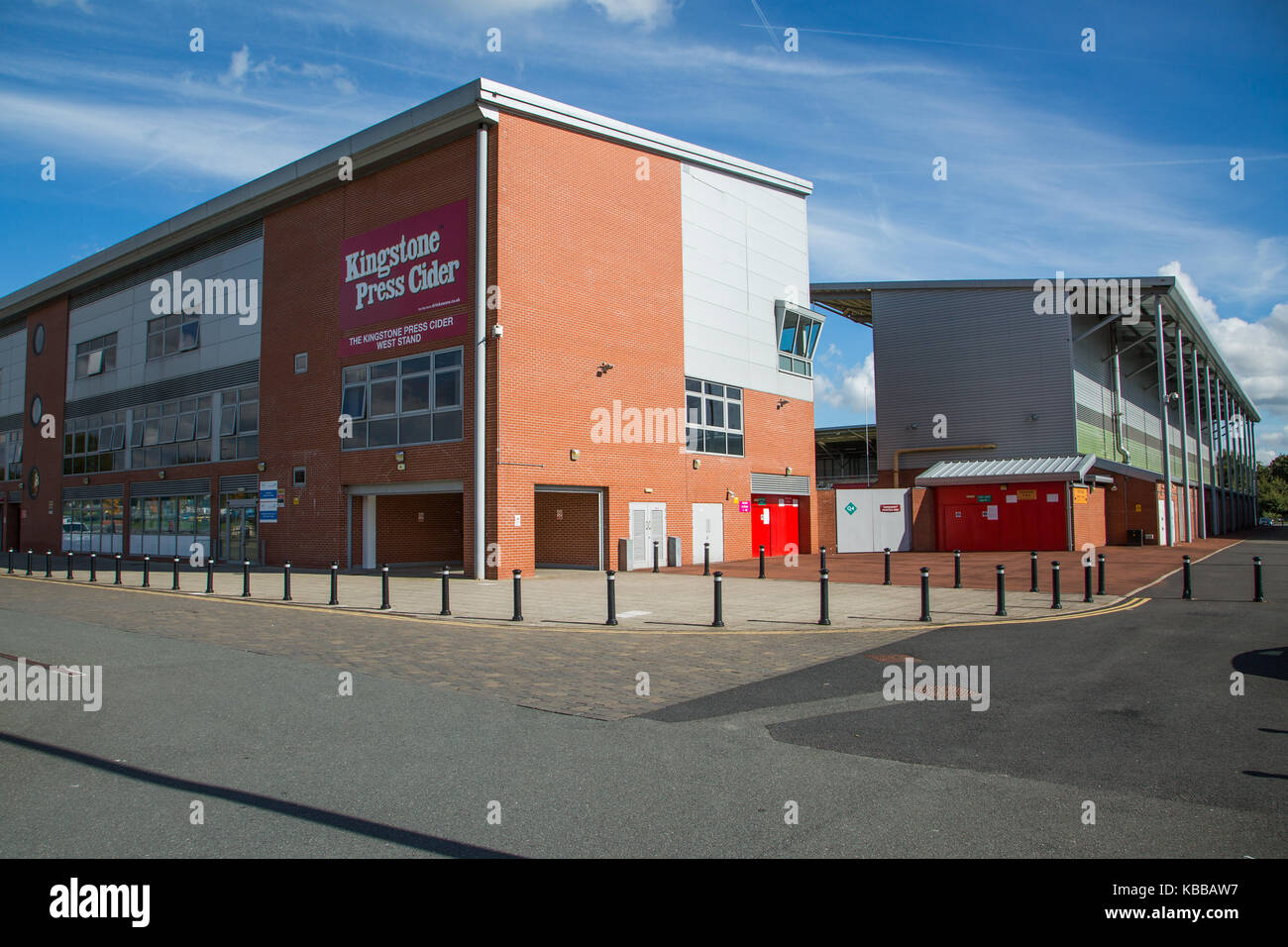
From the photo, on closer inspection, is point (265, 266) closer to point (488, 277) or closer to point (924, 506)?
point (488, 277)

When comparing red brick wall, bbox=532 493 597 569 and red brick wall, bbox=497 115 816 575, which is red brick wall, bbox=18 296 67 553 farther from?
red brick wall, bbox=497 115 816 575

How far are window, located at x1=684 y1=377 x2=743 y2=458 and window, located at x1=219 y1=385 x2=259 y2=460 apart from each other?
1448cm

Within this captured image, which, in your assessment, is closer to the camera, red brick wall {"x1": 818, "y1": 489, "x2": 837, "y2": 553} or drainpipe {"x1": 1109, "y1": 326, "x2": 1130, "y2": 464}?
red brick wall {"x1": 818, "y1": 489, "x2": 837, "y2": 553}

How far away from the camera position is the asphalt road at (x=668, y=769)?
4.38 metres

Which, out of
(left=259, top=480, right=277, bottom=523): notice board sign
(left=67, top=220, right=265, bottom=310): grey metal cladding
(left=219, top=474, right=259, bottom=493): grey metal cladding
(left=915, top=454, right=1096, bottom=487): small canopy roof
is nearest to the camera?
(left=259, top=480, right=277, bottom=523): notice board sign

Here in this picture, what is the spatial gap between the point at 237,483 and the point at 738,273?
18.7 metres

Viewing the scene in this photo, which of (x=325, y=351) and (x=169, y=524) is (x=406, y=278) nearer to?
(x=325, y=351)

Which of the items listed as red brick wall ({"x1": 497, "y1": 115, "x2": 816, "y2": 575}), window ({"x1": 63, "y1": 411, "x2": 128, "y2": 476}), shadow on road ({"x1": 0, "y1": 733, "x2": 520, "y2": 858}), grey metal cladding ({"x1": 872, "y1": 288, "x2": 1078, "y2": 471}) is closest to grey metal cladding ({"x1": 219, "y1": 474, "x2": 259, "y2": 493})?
window ({"x1": 63, "y1": 411, "x2": 128, "y2": 476})

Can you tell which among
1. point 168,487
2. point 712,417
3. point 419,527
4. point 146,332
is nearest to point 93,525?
point 168,487

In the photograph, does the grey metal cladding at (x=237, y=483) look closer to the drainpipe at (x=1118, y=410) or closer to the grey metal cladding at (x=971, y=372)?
the grey metal cladding at (x=971, y=372)

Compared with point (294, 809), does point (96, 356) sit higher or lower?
higher

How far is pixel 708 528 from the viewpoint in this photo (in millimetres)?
27828

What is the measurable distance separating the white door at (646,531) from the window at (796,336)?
891 cm

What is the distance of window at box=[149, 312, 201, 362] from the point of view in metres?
31.4
